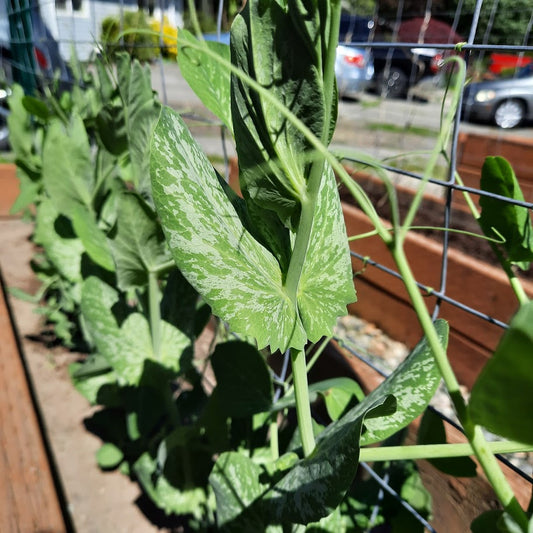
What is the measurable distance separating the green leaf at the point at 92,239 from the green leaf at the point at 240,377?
0.21 meters

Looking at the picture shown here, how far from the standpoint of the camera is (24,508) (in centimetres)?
79

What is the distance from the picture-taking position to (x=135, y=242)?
1.76ft

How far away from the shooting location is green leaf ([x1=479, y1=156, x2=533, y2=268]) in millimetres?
381

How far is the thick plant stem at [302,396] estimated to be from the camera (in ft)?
1.19

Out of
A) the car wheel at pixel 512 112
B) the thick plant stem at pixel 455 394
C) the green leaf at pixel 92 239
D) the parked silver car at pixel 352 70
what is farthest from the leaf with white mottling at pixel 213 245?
the car wheel at pixel 512 112

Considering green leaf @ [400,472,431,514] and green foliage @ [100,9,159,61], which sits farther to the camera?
green leaf @ [400,472,431,514]

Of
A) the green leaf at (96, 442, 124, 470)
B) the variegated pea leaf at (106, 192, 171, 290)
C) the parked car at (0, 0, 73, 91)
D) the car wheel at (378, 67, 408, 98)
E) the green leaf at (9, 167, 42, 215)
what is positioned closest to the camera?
the variegated pea leaf at (106, 192, 171, 290)

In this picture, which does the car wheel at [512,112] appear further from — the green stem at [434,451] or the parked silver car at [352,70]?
the green stem at [434,451]

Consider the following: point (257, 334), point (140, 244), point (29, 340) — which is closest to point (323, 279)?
point (257, 334)

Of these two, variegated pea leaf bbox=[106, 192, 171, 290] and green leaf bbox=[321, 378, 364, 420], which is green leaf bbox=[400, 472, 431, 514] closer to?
green leaf bbox=[321, 378, 364, 420]

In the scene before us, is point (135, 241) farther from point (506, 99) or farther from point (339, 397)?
point (506, 99)

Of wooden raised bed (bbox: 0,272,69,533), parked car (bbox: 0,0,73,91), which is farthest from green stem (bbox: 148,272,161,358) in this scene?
parked car (bbox: 0,0,73,91)

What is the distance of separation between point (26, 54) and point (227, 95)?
1.48m

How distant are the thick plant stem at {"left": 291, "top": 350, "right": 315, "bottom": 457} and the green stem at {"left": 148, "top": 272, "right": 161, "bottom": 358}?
0.27m
